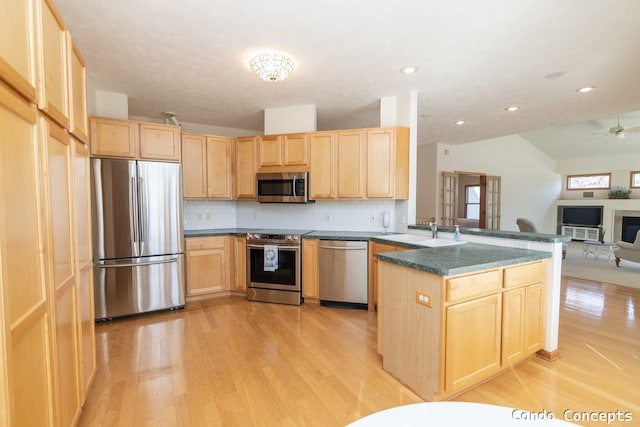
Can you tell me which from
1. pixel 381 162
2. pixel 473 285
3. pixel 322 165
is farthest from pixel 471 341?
pixel 322 165

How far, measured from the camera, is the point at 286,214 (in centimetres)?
455

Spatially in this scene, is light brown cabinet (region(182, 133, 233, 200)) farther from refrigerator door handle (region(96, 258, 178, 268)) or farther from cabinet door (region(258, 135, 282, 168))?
refrigerator door handle (region(96, 258, 178, 268))

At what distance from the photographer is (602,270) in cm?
555

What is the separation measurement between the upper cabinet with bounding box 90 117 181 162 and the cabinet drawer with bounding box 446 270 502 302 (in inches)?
131

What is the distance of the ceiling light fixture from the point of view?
258cm

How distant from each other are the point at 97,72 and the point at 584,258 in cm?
962

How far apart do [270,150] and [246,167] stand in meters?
0.45

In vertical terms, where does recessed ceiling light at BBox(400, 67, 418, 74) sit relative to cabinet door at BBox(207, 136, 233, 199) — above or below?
above

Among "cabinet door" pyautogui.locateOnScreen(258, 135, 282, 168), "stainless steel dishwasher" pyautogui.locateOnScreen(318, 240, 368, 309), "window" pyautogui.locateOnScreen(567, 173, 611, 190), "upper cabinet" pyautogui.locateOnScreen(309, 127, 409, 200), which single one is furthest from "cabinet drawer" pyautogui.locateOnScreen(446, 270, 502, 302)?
"window" pyautogui.locateOnScreen(567, 173, 611, 190)

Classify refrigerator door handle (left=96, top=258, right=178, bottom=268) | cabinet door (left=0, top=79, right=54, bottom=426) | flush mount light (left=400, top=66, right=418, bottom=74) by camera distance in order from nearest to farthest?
cabinet door (left=0, top=79, right=54, bottom=426)
flush mount light (left=400, top=66, right=418, bottom=74)
refrigerator door handle (left=96, top=258, right=178, bottom=268)

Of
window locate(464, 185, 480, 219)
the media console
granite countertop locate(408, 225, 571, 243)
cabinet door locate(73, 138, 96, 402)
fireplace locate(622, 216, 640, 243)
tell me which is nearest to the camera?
cabinet door locate(73, 138, 96, 402)

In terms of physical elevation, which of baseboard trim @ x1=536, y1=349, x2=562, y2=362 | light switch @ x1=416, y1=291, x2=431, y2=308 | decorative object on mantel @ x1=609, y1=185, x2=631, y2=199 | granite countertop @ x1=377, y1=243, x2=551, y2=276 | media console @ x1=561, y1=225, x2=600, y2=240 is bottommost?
baseboard trim @ x1=536, y1=349, x2=562, y2=362

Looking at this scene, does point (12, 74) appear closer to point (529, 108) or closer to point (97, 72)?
point (97, 72)

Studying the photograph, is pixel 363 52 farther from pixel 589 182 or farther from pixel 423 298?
pixel 589 182
